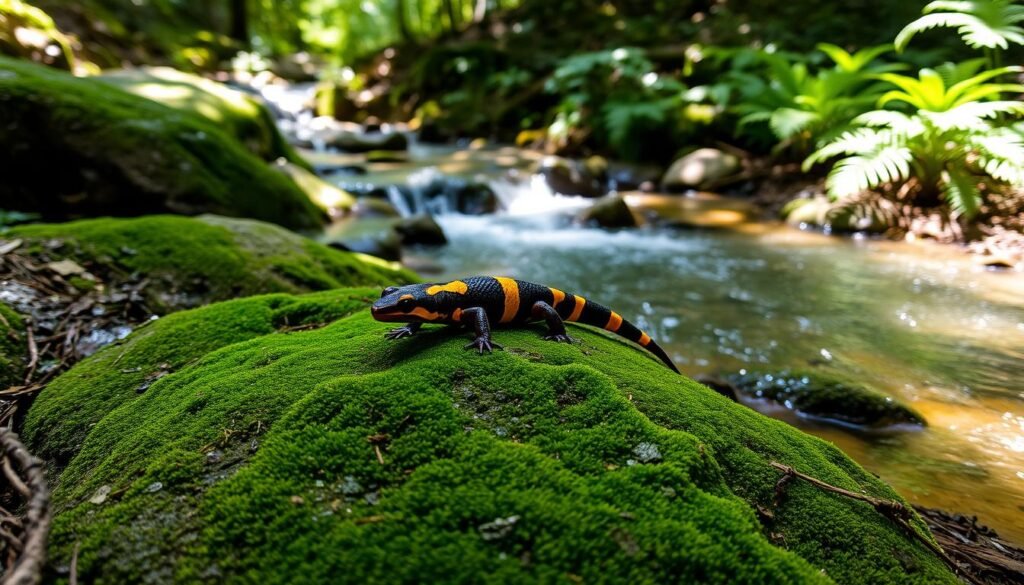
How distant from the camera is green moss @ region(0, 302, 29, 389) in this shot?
9.34ft

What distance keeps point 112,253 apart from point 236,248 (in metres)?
0.87

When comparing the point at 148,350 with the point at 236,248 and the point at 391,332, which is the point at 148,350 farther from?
the point at 236,248

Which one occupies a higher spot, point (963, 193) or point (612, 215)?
point (963, 193)

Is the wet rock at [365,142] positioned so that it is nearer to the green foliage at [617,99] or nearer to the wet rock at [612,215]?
the green foliage at [617,99]

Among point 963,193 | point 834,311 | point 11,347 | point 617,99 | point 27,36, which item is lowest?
point 834,311

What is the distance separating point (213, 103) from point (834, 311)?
1010cm

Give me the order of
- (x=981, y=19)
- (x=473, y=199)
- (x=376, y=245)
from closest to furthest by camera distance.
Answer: (x=981, y=19), (x=376, y=245), (x=473, y=199)

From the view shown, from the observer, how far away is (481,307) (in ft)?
9.45

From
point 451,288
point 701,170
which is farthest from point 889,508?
point 701,170

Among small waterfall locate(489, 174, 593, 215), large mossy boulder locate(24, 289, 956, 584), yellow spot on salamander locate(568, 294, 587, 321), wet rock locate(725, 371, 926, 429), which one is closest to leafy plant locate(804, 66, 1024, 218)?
wet rock locate(725, 371, 926, 429)

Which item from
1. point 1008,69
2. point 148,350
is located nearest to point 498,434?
point 148,350

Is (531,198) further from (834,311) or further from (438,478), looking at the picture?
(438,478)

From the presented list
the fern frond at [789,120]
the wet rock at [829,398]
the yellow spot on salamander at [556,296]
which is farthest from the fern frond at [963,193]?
the yellow spot on salamander at [556,296]

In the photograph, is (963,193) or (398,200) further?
(398,200)
